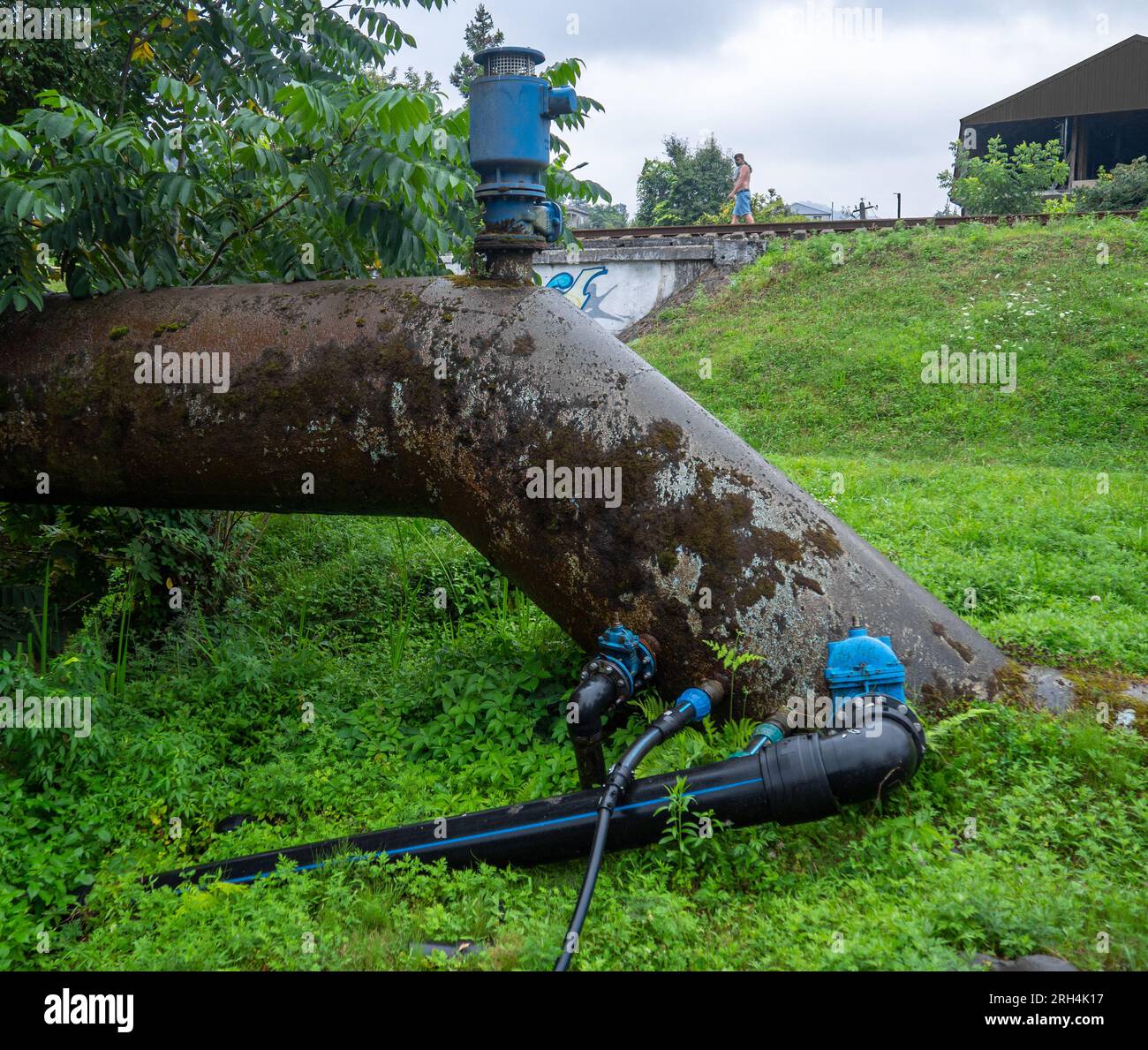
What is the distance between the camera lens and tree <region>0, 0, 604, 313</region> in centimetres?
471

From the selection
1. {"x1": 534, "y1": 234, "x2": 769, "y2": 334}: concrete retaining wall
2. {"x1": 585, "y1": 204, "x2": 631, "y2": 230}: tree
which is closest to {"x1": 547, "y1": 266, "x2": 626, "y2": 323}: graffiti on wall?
{"x1": 534, "y1": 234, "x2": 769, "y2": 334}: concrete retaining wall

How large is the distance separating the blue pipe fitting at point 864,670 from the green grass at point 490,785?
0.30m

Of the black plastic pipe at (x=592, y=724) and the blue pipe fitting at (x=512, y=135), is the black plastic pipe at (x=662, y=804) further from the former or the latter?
the blue pipe fitting at (x=512, y=135)

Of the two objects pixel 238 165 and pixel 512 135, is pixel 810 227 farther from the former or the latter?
pixel 512 135

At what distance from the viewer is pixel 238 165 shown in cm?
584

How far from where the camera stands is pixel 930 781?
3.60m

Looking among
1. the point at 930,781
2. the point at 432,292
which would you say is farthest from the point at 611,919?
the point at 432,292

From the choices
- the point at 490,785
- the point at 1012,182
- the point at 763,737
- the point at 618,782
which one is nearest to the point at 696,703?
the point at 763,737

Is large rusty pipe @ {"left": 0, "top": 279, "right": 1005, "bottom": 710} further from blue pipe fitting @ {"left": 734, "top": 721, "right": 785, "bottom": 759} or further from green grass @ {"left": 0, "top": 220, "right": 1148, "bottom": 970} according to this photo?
green grass @ {"left": 0, "top": 220, "right": 1148, "bottom": 970}

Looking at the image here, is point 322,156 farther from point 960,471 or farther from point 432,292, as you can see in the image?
point 960,471

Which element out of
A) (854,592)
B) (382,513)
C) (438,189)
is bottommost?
(854,592)

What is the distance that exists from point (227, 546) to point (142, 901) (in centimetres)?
373

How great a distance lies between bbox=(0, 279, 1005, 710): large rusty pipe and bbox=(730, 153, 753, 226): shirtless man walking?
1747 centimetres

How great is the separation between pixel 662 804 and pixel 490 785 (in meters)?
1.01
